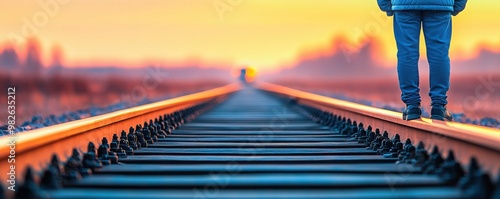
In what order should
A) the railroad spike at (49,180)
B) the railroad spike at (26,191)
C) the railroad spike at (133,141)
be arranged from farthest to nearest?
the railroad spike at (133,141) < the railroad spike at (49,180) < the railroad spike at (26,191)

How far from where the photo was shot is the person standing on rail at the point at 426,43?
590 cm

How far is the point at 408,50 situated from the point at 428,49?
164 mm

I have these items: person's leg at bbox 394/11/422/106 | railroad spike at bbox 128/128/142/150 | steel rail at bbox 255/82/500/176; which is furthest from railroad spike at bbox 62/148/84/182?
person's leg at bbox 394/11/422/106

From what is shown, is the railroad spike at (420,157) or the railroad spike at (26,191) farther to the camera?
the railroad spike at (420,157)

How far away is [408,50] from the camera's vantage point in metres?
6.05

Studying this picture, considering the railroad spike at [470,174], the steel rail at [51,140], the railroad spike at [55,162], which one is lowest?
the railroad spike at [470,174]

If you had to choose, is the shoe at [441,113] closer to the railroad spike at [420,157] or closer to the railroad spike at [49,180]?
the railroad spike at [420,157]

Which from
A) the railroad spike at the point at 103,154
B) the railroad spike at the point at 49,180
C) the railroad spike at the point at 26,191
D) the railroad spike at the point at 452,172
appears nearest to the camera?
the railroad spike at the point at 26,191

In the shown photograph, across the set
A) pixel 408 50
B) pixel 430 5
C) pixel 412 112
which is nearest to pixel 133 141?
pixel 412 112

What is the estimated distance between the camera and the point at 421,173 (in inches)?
171

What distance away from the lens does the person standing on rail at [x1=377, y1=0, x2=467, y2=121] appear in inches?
232

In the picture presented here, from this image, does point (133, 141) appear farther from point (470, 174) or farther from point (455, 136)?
point (470, 174)

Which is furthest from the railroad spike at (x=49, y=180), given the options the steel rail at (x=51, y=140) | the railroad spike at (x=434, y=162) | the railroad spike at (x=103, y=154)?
the railroad spike at (x=434, y=162)

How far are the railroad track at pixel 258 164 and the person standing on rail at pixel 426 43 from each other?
1.16 feet
